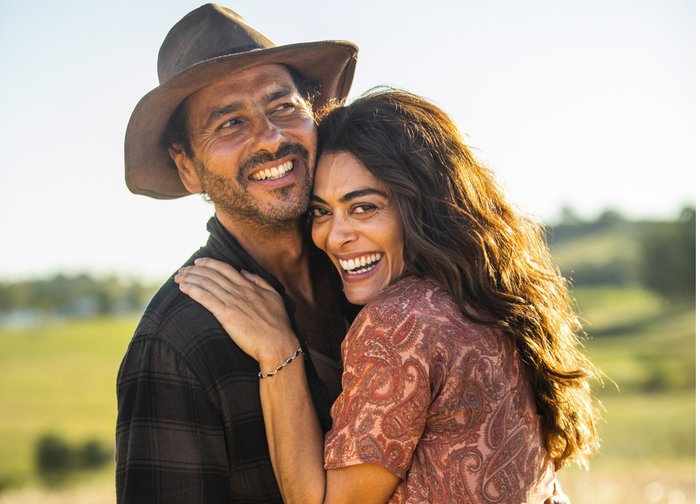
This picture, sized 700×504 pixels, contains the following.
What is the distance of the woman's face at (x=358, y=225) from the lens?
320 centimetres

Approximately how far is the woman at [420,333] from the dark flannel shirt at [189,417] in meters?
0.10

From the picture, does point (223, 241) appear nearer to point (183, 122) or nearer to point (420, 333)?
point (183, 122)

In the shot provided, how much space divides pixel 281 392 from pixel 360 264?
61 centimetres

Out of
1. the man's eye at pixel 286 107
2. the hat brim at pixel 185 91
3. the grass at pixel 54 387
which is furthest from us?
the grass at pixel 54 387

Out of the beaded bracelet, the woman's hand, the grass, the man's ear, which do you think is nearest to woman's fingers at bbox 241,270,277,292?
the woman's hand

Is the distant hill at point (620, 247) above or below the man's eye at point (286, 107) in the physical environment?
above

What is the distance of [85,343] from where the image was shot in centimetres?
6125

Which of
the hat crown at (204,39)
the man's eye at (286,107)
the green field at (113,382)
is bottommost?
the green field at (113,382)

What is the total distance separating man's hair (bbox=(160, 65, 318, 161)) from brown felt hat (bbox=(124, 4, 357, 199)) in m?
0.03

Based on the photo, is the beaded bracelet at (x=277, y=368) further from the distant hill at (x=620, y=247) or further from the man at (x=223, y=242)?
the distant hill at (x=620, y=247)

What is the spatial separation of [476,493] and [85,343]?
204 feet

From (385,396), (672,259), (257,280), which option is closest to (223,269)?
(257,280)

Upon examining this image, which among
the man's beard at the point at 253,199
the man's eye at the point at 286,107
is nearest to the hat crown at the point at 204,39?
the man's eye at the point at 286,107

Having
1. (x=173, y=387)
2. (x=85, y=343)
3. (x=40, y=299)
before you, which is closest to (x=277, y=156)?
(x=173, y=387)
